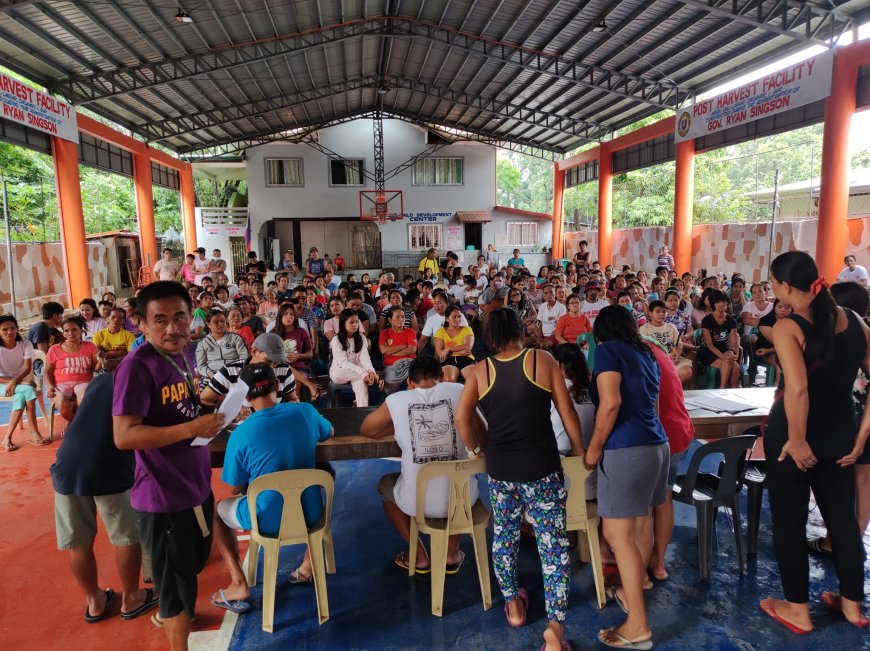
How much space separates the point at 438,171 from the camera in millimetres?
19656

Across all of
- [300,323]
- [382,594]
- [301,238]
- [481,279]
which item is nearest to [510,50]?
[481,279]

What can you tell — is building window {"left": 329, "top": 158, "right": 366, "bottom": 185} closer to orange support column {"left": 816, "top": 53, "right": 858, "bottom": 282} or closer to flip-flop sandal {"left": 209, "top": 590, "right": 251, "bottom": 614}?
orange support column {"left": 816, "top": 53, "right": 858, "bottom": 282}

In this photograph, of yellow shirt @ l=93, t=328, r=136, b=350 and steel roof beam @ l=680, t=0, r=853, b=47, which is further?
steel roof beam @ l=680, t=0, r=853, b=47

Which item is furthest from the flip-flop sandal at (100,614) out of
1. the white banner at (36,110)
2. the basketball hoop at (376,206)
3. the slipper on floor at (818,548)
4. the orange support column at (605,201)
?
the basketball hoop at (376,206)

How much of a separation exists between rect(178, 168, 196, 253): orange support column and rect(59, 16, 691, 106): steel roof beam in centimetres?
688

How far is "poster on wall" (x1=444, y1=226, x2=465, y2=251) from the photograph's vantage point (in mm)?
19797

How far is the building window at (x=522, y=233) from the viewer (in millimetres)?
20406

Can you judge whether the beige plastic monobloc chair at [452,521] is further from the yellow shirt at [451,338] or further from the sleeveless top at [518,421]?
the yellow shirt at [451,338]

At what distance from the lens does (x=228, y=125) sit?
16.9 metres

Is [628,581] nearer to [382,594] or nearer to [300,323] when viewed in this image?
[382,594]

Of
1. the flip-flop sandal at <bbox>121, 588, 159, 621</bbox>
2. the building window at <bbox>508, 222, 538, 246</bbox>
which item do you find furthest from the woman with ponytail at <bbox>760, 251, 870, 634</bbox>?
the building window at <bbox>508, 222, 538, 246</bbox>

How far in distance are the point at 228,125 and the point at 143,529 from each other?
17.1 m

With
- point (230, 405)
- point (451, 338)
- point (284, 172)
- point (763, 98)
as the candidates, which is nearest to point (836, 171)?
point (763, 98)

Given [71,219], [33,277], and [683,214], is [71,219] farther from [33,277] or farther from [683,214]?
[683,214]
